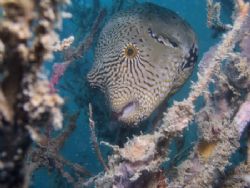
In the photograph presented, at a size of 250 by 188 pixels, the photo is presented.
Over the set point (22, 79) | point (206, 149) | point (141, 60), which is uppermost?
point (22, 79)

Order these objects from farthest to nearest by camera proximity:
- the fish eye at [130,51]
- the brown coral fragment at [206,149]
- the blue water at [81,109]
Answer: the blue water at [81,109], the fish eye at [130,51], the brown coral fragment at [206,149]

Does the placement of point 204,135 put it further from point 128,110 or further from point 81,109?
point 81,109

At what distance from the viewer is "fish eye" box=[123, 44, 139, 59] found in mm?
3886

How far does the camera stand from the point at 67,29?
66.3ft

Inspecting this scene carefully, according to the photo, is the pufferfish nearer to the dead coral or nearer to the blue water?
the blue water

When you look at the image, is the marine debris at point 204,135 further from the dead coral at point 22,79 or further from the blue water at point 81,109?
the dead coral at point 22,79

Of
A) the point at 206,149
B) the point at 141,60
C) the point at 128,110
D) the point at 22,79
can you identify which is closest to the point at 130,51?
the point at 141,60

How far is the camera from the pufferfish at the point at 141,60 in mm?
3662

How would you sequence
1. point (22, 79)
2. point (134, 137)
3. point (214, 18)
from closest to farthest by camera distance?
point (22, 79) < point (134, 137) < point (214, 18)

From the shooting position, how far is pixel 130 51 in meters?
3.91

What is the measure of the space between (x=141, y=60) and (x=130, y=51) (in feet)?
0.59

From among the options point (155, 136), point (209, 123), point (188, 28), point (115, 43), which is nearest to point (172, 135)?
point (155, 136)

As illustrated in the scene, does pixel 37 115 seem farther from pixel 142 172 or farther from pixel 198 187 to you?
pixel 198 187

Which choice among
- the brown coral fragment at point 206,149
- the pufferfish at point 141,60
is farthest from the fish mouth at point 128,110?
the brown coral fragment at point 206,149
